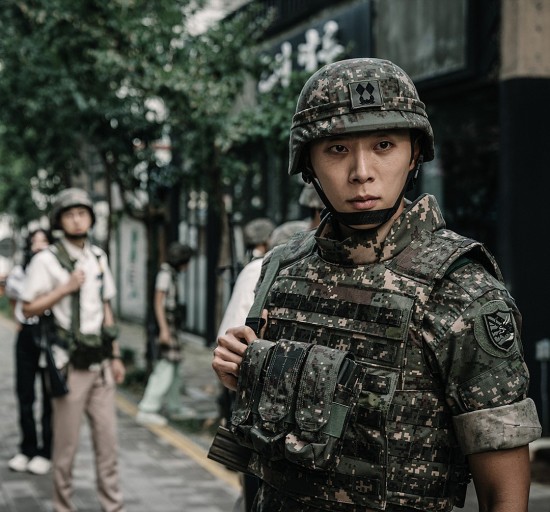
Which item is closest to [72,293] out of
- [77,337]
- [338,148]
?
[77,337]

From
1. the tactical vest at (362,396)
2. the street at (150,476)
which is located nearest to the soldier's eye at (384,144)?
the tactical vest at (362,396)

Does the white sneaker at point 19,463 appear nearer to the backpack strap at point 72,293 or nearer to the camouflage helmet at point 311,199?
the backpack strap at point 72,293

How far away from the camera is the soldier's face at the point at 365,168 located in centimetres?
212

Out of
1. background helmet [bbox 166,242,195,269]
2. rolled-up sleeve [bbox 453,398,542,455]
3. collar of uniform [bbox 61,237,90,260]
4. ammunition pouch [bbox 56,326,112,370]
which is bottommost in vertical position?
ammunition pouch [bbox 56,326,112,370]

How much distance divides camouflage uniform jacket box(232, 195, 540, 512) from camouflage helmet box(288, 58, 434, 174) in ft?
0.70

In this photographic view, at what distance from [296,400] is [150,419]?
7260 millimetres

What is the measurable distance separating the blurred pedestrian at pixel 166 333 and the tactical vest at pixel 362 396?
6.89m

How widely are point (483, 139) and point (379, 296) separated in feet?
22.5

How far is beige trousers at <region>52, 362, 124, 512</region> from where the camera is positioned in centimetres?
548

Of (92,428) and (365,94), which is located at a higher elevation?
(365,94)

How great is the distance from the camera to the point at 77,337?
548 centimetres

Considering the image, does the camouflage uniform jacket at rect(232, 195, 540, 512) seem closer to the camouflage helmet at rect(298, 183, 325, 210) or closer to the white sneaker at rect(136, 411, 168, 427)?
the camouflage helmet at rect(298, 183, 325, 210)

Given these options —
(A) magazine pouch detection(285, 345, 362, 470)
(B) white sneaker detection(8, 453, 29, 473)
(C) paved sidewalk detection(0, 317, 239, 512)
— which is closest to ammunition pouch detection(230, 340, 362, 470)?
(A) magazine pouch detection(285, 345, 362, 470)

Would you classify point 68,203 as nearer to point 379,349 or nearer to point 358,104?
point 358,104
